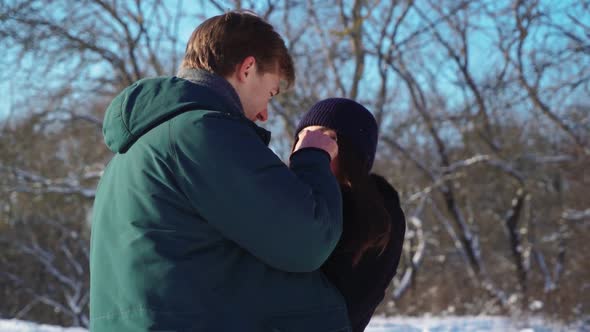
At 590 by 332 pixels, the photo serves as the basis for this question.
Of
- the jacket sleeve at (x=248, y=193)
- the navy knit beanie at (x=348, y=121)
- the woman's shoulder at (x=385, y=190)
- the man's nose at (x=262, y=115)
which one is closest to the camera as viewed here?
the jacket sleeve at (x=248, y=193)

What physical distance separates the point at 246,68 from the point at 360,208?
19.6 inches

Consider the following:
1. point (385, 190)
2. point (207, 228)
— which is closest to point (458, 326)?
point (385, 190)

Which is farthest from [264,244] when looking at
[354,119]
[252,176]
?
[354,119]

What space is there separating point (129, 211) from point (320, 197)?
1.36 feet

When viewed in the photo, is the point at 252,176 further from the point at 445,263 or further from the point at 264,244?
the point at 445,263

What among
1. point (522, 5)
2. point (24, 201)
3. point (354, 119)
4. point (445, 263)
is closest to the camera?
point (354, 119)

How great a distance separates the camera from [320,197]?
1.50 m

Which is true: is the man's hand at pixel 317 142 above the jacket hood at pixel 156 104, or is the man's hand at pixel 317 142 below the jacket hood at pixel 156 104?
below

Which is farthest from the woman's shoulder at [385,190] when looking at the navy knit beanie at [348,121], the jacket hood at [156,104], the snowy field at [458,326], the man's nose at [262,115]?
the snowy field at [458,326]

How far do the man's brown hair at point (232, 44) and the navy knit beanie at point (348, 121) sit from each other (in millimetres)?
351

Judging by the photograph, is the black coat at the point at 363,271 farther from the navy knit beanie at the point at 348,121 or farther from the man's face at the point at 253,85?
the man's face at the point at 253,85

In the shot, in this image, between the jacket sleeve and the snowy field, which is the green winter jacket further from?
the snowy field

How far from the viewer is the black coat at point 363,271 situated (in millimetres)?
1774

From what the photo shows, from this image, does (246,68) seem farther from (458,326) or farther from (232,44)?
(458,326)
